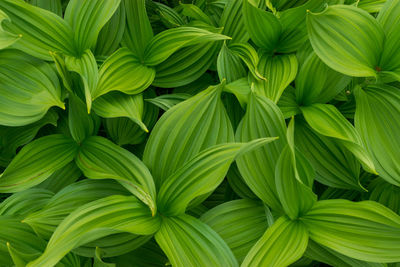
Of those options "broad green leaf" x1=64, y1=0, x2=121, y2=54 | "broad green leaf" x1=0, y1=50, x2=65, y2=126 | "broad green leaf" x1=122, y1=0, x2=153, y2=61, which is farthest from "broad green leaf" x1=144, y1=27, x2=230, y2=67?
"broad green leaf" x1=0, y1=50, x2=65, y2=126

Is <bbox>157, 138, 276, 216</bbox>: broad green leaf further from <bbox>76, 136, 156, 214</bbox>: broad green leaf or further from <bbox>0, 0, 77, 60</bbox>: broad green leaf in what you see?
<bbox>0, 0, 77, 60</bbox>: broad green leaf

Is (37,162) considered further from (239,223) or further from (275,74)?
(275,74)

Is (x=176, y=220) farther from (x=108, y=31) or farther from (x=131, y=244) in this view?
(x=108, y=31)

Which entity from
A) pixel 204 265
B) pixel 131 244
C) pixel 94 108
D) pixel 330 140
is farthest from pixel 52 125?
pixel 330 140

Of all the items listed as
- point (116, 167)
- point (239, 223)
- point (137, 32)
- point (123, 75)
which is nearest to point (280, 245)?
point (239, 223)

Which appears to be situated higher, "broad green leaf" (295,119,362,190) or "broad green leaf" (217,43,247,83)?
"broad green leaf" (217,43,247,83)

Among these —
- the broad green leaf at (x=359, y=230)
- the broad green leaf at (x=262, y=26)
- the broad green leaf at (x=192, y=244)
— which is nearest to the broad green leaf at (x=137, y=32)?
the broad green leaf at (x=262, y=26)

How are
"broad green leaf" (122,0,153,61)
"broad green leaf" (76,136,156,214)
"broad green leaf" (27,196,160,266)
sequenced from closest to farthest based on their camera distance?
"broad green leaf" (27,196,160,266), "broad green leaf" (76,136,156,214), "broad green leaf" (122,0,153,61)
